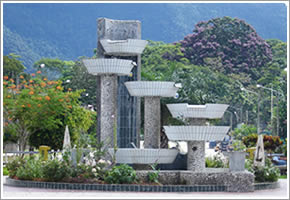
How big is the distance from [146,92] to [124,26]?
3123 mm

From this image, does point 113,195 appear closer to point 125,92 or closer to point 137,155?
point 137,155

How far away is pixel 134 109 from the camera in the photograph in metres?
21.2

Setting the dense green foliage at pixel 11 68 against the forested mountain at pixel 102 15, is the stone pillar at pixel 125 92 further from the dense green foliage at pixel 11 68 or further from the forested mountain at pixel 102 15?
the forested mountain at pixel 102 15

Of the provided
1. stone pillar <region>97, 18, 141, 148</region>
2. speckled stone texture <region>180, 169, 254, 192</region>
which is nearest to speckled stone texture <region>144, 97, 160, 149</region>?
stone pillar <region>97, 18, 141, 148</region>

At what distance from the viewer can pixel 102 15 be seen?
16650 centimetres

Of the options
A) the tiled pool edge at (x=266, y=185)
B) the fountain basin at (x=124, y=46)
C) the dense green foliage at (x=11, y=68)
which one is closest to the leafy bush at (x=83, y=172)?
the tiled pool edge at (x=266, y=185)

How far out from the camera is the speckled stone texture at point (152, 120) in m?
19.1

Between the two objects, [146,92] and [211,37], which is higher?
[211,37]

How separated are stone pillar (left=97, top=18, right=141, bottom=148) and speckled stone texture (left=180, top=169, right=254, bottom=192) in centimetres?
483

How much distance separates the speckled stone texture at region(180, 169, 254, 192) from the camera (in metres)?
16.2

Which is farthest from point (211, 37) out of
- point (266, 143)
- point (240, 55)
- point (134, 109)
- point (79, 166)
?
point (79, 166)

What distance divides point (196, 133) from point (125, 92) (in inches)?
192

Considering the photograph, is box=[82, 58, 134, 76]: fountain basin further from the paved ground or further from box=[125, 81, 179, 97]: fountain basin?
the paved ground

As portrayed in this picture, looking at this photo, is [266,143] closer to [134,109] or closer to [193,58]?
[134,109]
